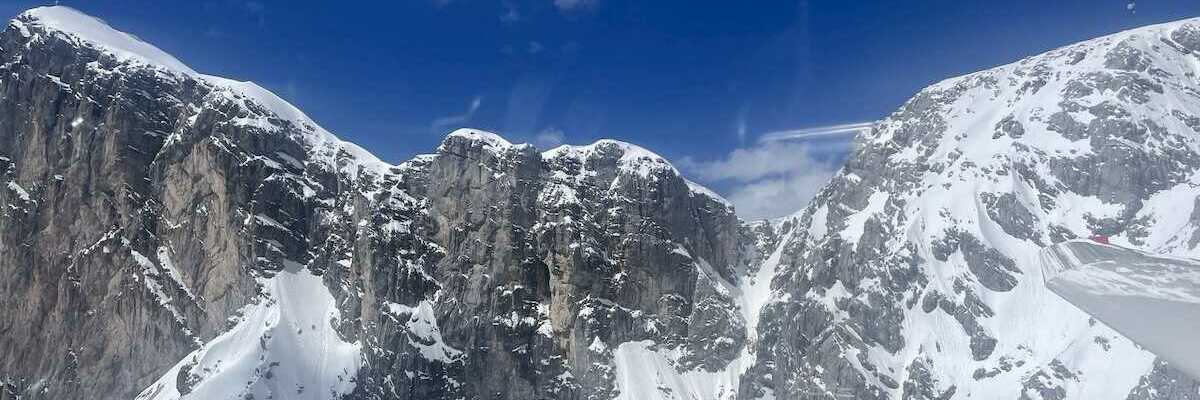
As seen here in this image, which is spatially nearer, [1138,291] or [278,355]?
[1138,291]

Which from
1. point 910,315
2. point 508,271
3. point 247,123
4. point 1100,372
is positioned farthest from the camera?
point 247,123

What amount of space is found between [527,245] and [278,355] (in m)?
41.1

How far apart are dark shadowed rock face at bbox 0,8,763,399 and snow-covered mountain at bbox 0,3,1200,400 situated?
403mm

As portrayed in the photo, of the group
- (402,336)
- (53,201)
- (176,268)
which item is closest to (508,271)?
(402,336)

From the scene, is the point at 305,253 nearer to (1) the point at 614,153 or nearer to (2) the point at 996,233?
(1) the point at 614,153

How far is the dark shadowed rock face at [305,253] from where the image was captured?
5851 inches

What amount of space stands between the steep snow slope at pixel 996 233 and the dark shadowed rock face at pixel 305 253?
19700mm

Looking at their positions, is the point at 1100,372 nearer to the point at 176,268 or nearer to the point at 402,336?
the point at 402,336

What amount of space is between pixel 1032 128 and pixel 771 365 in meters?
60.0

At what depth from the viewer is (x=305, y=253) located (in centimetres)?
16562

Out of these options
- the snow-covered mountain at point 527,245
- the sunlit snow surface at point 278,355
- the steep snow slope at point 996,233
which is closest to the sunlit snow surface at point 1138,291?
the steep snow slope at point 996,233

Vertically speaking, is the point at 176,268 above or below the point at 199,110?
below

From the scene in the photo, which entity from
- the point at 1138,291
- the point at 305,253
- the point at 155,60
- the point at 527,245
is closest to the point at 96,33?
the point at 155,60

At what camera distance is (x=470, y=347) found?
14862 cm
